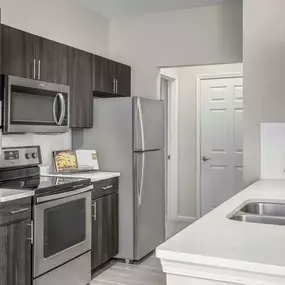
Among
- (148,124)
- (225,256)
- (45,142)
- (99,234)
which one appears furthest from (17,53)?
(225,256)

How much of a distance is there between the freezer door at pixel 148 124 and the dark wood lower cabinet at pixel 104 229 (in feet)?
1.94

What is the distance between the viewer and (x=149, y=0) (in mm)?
4133

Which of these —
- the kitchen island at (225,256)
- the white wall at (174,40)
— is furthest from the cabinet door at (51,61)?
the kitchen island at (225,256)

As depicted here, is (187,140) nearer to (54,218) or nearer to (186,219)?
(186,219)

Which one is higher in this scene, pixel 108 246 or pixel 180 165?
pixel 180 165

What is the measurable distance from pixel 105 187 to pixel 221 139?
232 centimetres

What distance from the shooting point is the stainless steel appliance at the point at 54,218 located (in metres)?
2.72

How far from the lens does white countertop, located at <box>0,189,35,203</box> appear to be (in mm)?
2443

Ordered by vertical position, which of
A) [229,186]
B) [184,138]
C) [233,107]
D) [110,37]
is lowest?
[229,186]

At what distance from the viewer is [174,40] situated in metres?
4.61

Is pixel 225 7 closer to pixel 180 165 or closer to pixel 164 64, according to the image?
pixel 164 64

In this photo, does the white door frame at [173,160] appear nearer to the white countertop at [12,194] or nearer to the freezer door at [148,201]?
the freezer door at [148,201]

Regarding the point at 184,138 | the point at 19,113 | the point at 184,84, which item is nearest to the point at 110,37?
the point at 184,84

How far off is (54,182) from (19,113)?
0.57m
